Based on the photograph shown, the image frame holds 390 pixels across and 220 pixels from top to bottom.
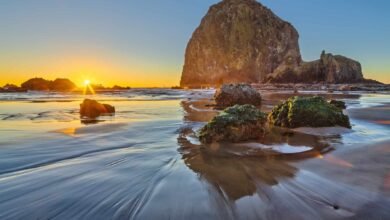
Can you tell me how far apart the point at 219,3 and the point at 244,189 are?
657 feet

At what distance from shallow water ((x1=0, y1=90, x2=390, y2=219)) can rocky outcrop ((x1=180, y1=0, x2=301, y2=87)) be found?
148 m

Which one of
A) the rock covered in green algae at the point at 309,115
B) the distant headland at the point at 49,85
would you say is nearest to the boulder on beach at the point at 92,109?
the rock covered in green algae at the point at 309,115

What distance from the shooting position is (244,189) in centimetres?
321

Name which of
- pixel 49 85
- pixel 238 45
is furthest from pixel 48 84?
pixel 238 45

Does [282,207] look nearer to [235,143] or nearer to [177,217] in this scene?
[177,217]

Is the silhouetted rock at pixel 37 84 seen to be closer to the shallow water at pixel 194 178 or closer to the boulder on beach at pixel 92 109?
the boulder on beach at pixel 92 109

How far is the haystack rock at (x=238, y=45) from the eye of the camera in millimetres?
159875

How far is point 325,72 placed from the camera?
82.9 metres

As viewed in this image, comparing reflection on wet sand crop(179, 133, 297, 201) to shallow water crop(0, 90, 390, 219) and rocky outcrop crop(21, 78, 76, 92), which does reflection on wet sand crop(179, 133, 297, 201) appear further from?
rocky outcrop crop(21, 78, 76, 92)

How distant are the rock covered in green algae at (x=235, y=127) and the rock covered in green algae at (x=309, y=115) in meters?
1.72

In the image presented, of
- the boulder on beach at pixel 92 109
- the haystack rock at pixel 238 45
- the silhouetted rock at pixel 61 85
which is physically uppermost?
the haystack rock at pixel 238 45

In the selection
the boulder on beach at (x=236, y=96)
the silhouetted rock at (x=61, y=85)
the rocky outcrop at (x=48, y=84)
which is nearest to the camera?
the boulder on beach at (x=236, y=96)

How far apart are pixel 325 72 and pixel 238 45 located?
90397mm

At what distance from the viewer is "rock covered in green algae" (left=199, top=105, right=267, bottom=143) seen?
5.99 metres
